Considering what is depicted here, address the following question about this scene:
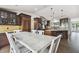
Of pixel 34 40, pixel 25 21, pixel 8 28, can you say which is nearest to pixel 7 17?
pixel 8 28

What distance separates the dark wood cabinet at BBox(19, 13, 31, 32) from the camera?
5.54 feet

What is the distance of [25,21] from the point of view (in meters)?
1.74

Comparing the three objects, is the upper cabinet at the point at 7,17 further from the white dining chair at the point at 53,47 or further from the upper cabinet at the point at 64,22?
the upper cabinet at the point at 64,22

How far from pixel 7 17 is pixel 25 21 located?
0.35 m

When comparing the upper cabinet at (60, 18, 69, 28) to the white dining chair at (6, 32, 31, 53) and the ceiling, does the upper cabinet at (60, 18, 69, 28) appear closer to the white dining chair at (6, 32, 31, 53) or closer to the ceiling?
the ceiling

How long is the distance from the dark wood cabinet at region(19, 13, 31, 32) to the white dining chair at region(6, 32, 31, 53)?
1.00ft

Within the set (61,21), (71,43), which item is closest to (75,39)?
(71,43)

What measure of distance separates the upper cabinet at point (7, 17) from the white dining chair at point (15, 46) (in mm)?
235

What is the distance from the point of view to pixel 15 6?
1.63 metres

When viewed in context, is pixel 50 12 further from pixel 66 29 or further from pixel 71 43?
pixel 71 43

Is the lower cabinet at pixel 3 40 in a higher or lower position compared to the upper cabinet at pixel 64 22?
lower

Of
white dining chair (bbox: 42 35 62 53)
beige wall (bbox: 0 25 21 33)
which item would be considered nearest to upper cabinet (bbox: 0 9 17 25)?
beige wall (bbox: 0 25 21 33)

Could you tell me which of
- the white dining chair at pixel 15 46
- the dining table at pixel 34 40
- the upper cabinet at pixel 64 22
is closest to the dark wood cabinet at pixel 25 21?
the dining table at pixel 34 40

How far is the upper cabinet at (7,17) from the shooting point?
1550 millimetres
